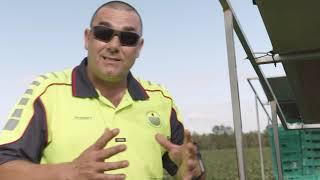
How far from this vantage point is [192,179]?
2.09 m

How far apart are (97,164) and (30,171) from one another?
0.95ft

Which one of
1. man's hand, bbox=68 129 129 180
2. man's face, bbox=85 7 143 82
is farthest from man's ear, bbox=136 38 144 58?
man's hand, bbox=68 129 129 180

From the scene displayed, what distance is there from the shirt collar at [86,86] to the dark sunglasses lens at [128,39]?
0.84 feet

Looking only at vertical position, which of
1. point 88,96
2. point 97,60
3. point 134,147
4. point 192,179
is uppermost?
point 97,60

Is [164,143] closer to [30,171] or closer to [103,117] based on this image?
[103,117]

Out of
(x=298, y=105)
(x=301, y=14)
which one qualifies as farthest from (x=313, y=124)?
(x=301, y=14)

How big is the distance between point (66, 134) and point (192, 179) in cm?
55

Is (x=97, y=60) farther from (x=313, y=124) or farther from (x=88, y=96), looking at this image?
(x=313, y=124)

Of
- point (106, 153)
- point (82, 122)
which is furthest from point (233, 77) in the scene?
point (106, 153)

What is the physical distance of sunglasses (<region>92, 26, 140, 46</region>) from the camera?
2.31m

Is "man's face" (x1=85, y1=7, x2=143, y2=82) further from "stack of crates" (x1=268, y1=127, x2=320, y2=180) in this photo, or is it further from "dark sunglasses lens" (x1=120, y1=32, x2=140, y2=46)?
"stack of crates" (x1=268, y1=127, x2=320, y2=180)

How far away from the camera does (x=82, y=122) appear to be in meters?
2.26

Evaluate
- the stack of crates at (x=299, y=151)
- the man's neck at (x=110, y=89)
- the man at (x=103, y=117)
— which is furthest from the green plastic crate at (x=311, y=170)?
the man's neck at (x=110, y=89)

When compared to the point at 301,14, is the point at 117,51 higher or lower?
lower
